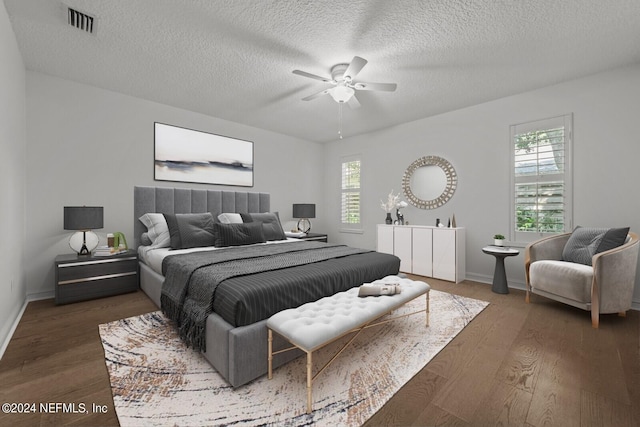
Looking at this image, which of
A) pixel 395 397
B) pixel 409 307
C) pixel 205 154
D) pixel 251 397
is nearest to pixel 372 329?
pixel 409 307

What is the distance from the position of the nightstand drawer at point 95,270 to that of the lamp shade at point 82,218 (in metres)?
0.43

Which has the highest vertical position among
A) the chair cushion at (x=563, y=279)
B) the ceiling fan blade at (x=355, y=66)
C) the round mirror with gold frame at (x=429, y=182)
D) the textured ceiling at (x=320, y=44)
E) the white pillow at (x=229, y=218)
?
the textured ceiling at (x=320, y=44)

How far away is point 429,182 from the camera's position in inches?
194

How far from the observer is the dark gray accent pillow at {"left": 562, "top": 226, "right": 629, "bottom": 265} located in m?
2.89

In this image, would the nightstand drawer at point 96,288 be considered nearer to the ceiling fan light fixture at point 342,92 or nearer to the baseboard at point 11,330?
the baseboard at point 11,330

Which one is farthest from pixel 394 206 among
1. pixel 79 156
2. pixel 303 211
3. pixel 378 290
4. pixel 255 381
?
pixel 79 156

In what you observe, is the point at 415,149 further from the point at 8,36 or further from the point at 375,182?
the point at 8,36

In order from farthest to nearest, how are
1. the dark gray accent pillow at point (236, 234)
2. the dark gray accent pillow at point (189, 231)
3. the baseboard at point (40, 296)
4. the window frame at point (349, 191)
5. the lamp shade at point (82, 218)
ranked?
the window frame at point (349, 191), the dark gray accent pillow at point (236, 234), the dark gray accent pillow at point (189, 231), the baseboard at point (40, 296), the lamp shade at point (82, 218)

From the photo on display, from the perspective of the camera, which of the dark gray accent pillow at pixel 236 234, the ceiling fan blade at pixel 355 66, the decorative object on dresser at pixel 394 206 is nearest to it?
the ceiling fan blade at pixel 355 66

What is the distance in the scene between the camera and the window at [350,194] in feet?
20.0

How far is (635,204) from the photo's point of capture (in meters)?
3.15

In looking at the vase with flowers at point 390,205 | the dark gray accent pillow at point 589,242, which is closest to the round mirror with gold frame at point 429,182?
the vase with flowers at point 390,205

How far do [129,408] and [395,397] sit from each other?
154cm

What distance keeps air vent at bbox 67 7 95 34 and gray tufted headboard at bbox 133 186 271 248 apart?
6.87 ft
